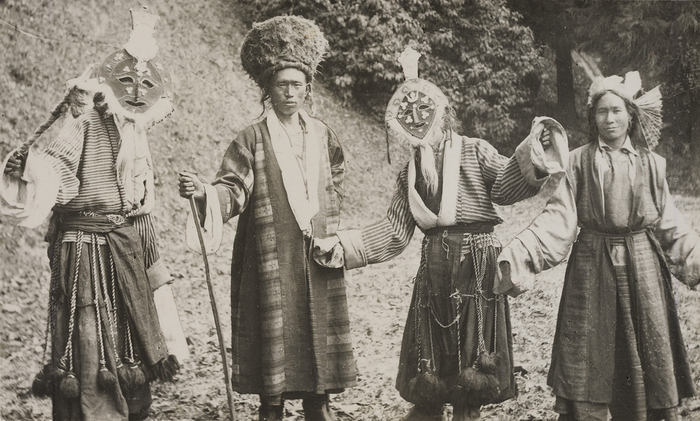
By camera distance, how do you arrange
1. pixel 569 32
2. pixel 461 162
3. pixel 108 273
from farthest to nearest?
1. pixel 569 32
2. pixel 461 162
3. pixel 108 273

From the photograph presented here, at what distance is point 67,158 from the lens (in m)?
4.92

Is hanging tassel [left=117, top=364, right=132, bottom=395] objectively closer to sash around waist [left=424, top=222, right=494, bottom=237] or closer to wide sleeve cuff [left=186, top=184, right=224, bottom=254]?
wide sleeve cuff [left=186, top=184, right=224, bottom=254]

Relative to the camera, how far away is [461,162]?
529 cm

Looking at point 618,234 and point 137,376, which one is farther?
point 618,234

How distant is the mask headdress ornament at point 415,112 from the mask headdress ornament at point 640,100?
2.93ft

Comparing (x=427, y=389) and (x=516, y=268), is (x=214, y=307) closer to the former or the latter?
(x=427, y=389)

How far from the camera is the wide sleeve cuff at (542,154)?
504cm

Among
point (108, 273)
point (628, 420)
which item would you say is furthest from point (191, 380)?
point (628, 420)

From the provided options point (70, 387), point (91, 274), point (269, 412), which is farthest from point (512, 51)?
point (70, 387)

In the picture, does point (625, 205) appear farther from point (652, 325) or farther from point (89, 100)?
point (89, 100)

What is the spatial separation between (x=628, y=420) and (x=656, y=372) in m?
0.33

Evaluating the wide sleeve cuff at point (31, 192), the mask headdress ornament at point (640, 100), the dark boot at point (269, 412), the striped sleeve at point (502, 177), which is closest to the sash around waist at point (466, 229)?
the striped sleeve at point (502, 177)

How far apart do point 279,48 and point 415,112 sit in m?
0.89

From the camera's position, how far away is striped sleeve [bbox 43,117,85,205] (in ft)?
16.1
